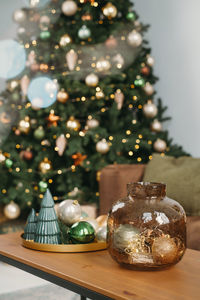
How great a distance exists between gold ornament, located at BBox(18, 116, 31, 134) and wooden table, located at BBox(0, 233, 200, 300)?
2.00 meters

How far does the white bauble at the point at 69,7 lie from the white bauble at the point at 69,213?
2.19 metres

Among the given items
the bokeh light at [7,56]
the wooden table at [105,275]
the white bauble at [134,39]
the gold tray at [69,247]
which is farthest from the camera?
the bokeh light at [7,56]

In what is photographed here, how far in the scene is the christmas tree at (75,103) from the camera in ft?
10.7

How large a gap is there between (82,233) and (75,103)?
2.07 metres

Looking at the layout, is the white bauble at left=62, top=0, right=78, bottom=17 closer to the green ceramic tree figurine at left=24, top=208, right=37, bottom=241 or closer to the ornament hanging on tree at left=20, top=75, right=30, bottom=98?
the ornament hanging on tree at left=20, top=75, right=30, bottom=98

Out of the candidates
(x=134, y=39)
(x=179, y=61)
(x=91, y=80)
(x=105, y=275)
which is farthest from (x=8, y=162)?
(x=105, y=275)

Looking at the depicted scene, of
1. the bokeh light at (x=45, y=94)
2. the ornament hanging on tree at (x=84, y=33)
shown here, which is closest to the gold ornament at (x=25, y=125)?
the bokeh light at (x=45, y=94)

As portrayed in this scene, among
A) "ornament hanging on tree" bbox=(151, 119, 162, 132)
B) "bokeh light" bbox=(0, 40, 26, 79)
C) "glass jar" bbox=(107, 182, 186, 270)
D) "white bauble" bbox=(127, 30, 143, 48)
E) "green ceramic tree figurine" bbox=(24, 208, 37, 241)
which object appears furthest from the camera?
"bokeh light" bbox=(0, 40, 26, 79)

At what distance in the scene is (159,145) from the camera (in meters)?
3.41

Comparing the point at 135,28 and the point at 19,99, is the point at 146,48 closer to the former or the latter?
the point at 135,28

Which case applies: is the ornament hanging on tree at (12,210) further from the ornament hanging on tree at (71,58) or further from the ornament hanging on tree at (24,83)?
the ornament hanging on tree at (71,58)

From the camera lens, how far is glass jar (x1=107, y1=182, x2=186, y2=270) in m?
1.17

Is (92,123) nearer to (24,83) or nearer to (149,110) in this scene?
(149,110)

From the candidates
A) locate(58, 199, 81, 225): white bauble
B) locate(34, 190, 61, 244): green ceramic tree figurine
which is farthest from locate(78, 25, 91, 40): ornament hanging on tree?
locate(34, 190, 61, 244): green ceramic tree figurine
